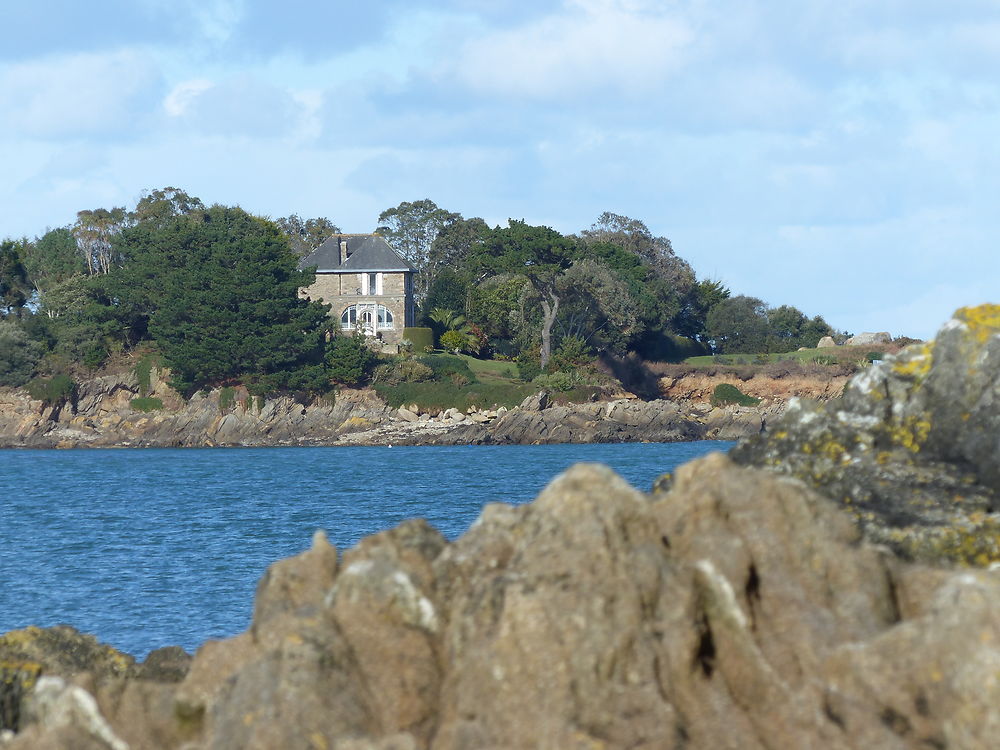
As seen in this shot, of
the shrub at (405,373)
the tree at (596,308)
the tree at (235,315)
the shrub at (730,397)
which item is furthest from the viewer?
the tree at (596,308)

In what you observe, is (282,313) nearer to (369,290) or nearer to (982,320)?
(369,290)

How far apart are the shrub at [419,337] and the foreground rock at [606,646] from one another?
287 feet

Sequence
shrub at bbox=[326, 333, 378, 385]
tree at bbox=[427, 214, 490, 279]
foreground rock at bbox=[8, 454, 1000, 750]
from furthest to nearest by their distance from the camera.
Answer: tree at bbox=[427, 214, 490, 279], shrub at bbox=[326, 333, 378, 385], foreground rock at bbox=[8, 454, 1000, 750]

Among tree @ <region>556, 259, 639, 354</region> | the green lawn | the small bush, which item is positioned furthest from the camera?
the green lawn

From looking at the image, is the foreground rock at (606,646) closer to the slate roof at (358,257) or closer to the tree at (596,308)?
the tree at (596,308)

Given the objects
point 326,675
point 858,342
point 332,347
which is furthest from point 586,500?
point 858,342

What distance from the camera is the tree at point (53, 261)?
10075 centimetres

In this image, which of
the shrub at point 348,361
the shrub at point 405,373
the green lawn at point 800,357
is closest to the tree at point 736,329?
the green lawn at point 800,357

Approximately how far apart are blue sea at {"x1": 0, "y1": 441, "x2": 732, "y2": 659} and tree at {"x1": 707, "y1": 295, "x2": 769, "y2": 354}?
96.8ft

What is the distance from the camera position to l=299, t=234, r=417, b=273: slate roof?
97.5m

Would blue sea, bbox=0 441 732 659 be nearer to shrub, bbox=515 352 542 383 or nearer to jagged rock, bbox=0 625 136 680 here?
jagged rock, bbox=0 625 136 680

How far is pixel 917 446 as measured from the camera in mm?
8641

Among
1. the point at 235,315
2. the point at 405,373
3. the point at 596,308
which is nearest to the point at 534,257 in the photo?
the point at 596,308

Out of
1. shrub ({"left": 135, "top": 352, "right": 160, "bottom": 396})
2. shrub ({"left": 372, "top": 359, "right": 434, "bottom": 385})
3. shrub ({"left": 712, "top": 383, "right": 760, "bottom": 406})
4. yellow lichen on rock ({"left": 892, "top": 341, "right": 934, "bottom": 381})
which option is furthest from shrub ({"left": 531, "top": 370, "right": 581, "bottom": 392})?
yellow lichen on rock ({"left": 892, "top": 341, "right": 934, "bottom": 381})
